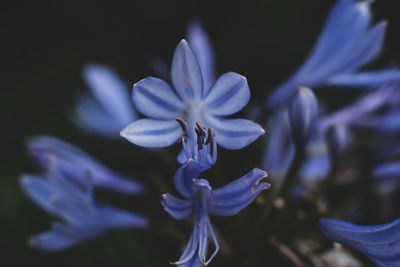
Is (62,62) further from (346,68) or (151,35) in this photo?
(346,68)

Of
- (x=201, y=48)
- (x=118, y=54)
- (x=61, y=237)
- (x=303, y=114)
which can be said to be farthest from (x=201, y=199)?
(x=118, y=54)

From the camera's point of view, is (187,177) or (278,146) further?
(278,146)

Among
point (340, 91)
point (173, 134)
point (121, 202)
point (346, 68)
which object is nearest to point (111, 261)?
point (121, 202)

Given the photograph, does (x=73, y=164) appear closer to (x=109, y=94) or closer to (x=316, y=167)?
(x=109, y=94)

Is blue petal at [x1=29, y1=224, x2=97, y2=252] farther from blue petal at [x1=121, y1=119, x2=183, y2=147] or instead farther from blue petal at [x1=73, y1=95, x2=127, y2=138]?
blue petal at [x1=73, y1=95, x2=127, y2=138]

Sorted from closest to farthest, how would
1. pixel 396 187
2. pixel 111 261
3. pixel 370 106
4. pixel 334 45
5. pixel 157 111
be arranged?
pixel 157 111, pixel 334 45, pixel 370 106, pixel 396 187, pixel 111 261
